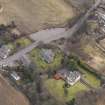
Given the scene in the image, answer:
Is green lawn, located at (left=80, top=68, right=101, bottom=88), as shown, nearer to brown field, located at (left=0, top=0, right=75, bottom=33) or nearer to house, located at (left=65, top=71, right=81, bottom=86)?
house, located at (left=65, top=71, right=81, bottom=86)

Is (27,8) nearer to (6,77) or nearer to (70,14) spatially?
(70,14)

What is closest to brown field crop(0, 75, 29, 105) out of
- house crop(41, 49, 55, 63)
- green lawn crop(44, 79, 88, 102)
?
green lawn crop(44, 79, 88, 102)

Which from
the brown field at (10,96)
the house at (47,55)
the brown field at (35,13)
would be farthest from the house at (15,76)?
the brown field at (35,13)

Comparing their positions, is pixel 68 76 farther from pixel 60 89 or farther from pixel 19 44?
pixel 19 44

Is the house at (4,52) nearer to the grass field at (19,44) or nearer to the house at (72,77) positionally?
the grass field at (19,44)

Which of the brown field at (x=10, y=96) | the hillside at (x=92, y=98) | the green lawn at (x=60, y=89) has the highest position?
the hillside at (x=92, y=98)
